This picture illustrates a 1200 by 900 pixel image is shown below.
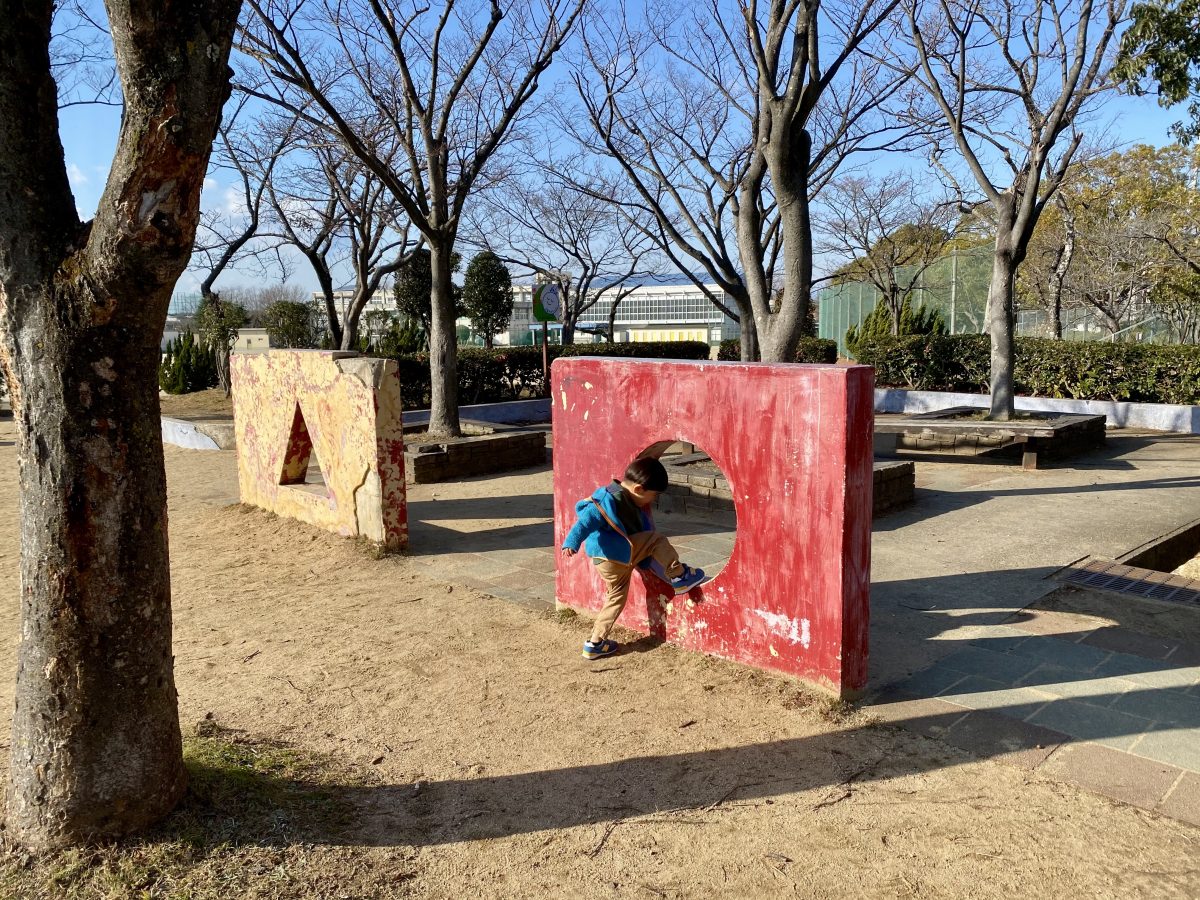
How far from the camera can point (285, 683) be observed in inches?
174

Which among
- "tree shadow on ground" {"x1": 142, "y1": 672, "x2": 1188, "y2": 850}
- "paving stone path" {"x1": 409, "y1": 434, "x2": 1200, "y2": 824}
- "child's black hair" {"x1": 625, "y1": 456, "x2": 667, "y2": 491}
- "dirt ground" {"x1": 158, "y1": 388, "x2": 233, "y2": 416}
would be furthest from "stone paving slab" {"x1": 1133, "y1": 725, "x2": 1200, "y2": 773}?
"dirt ground" {"x1": 158, "y1": 388, "x2": 233, "y2": 416}

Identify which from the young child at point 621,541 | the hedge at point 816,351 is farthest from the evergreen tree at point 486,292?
the young child at point 621,541

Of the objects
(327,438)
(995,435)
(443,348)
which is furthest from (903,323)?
(327,438)

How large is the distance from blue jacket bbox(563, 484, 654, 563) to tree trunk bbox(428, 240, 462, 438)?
279 inches

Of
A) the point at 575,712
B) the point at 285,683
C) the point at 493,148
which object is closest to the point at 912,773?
the point at 575,712

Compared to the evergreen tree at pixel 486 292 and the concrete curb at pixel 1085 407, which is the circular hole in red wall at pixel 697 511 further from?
the evergreen tree at pixel 486 292

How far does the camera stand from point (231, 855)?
2811 mm

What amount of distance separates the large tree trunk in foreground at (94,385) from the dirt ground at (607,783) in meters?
A: 0.62

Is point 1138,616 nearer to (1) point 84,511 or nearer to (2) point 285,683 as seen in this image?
(2) point 285,683

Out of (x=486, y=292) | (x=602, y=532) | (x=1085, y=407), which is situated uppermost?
(x=486, y=292)

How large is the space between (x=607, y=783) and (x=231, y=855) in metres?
1.29

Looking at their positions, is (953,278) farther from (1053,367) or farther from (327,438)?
(327,438)

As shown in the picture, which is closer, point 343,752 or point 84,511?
point 84,511

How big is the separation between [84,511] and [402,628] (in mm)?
2725
